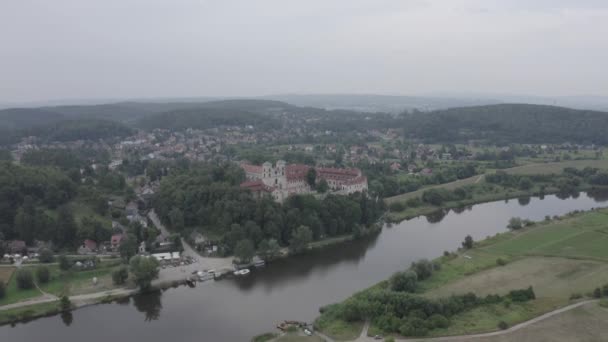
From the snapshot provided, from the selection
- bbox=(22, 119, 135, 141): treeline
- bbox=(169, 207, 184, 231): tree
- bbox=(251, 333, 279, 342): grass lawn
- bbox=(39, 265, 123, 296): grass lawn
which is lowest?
bbox=(251, 333, 279, 342): grass lawn

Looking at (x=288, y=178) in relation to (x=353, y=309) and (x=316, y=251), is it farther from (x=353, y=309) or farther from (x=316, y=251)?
(x=353, y=309)

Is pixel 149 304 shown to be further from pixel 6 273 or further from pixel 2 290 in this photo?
pixel 6 273

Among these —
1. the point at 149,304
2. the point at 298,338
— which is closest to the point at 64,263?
the point at 149,304

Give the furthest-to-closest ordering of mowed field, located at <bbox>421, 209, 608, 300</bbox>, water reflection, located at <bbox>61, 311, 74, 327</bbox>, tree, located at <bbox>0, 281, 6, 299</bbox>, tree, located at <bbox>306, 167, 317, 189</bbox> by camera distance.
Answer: tree, located at <bbox>306, 167, 317, 189</bbox>, mowed field, located at <bbox>421, 209, 608, 300</bbox>, tree, located at <bbox>0, 281, 6, 299</bbox>, water reflection, located at <bbox>61, 311, 74, 327</bbox>

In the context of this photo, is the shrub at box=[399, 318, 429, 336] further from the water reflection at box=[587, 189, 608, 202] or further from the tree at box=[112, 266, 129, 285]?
the water reflection at box=[587, 189, 608, 202]

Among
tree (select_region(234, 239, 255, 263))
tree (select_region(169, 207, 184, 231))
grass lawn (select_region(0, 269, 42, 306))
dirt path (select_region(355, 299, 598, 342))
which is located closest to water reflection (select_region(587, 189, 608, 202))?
dirt path (select_region(355, 299, 598, 342))

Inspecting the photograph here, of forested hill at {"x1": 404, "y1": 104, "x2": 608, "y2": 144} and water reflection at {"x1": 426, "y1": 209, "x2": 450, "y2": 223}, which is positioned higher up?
forested hill at {"x1": 404, "y1": 104, "x2": 608, "y2": 144}

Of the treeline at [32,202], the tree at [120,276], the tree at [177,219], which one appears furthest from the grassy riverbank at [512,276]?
the treeline at [32,202]
